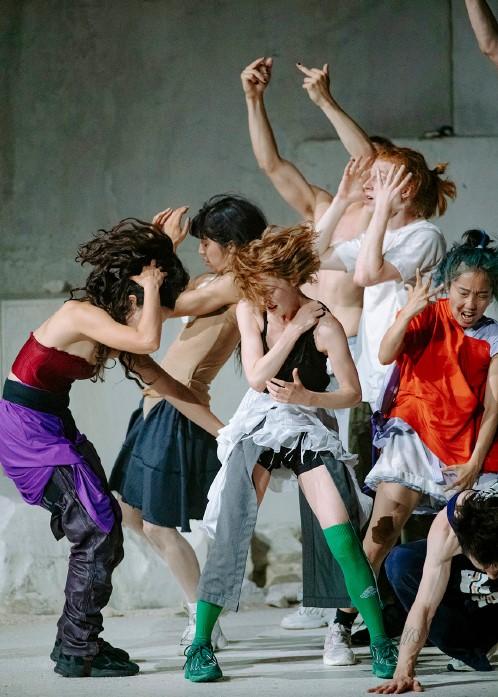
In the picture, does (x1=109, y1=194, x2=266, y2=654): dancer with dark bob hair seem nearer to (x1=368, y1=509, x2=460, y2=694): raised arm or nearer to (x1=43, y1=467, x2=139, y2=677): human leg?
(x1=43, y1=467, x2=139, y2=677): human leg

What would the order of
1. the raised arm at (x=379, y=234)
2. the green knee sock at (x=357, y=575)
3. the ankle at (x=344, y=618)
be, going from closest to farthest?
the green knee sock at (x=357, y=575) → the ankle at (x=344, y=618) → the raised arm at (x=379, y=234)

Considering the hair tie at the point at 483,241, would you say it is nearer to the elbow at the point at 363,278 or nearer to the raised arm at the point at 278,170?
the elbow at the point at 363,278

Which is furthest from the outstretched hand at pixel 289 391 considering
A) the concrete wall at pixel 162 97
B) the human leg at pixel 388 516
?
the concrete wall at pixel 162 97

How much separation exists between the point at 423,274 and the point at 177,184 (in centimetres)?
215

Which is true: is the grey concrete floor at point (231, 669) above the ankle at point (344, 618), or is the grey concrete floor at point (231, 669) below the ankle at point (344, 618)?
below

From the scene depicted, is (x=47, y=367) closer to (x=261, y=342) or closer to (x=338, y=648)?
(x=261, y=342)

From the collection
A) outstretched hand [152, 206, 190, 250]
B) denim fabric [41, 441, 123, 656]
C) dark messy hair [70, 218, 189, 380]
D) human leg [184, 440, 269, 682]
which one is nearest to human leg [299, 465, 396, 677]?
human leg [184, 440, 269, 682]

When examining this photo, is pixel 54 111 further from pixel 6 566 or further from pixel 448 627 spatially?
pixel 448 627

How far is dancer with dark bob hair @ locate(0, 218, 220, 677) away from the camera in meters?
4.10

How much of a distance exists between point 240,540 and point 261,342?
26.1 inches

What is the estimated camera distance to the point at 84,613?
4090 millimetres

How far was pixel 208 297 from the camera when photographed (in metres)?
4.65

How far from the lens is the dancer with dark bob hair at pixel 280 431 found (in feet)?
13.1

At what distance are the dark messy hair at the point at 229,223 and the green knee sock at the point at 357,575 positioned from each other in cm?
127
